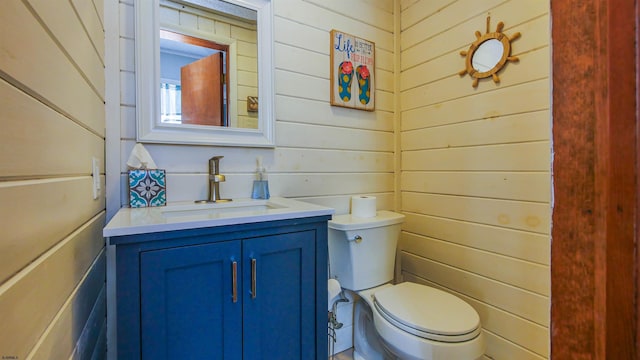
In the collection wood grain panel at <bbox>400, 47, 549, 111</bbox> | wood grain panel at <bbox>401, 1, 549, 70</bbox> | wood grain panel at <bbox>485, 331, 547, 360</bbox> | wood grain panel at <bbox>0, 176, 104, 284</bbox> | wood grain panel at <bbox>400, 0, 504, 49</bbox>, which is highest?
wood grain panel at <bbox>400, 0, 504, 49</bbox>

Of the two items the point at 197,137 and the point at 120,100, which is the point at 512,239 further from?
the point at 120,100

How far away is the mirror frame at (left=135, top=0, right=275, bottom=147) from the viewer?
1179 mm

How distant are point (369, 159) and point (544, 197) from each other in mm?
899

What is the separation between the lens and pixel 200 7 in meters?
1.31

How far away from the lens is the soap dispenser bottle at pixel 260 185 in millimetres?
1399

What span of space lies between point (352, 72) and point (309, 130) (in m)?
0.47

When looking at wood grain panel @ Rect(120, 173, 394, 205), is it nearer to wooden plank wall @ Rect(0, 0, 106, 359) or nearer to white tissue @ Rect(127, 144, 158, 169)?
white tissue @ Rect(127, 144, 158, 169)

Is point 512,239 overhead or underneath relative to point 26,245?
underneath

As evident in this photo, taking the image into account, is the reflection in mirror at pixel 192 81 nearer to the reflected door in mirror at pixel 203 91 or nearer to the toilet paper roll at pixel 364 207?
the reflected door in mirror at pixel 203 91

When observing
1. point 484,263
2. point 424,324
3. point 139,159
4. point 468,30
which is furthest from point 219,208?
point 468,30

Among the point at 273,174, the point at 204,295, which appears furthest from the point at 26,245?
the point at 273,174

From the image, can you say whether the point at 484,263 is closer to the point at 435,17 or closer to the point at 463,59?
the point at 463,59

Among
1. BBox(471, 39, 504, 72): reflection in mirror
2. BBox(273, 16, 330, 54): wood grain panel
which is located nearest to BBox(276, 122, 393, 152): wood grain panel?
BBox(273, 16, 330, 54): wood grain panel

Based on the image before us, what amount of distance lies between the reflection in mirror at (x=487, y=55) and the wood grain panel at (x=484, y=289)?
1.06 metres
